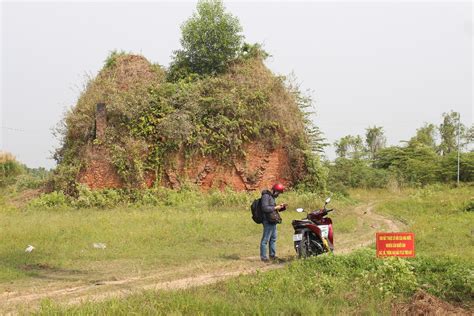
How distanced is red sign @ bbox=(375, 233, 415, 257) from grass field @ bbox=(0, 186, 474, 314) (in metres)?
0.15

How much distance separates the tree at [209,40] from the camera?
25062 millimetres

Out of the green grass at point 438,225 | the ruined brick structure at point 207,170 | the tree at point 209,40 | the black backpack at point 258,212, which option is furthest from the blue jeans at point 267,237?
the tree at point 209,40

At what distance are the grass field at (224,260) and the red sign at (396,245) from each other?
145 mm

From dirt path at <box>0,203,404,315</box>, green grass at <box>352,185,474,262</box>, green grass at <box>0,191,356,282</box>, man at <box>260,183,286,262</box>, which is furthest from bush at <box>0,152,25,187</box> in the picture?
man at <box>260,183,286,262</box>

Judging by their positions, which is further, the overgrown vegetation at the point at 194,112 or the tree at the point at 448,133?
the tree at the point at 448,133

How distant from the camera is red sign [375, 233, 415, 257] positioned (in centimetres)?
747

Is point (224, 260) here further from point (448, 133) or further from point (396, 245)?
point (448, 133)

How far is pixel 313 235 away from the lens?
397 inches

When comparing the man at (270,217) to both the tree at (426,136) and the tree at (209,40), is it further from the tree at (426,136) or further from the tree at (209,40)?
the tree at (426,136)

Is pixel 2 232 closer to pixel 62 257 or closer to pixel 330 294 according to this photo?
pixel 62 257

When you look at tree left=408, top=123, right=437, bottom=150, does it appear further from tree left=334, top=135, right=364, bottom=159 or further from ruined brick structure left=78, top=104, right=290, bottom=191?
ruined brick structure left=78, top=104, right=290, bottom=191

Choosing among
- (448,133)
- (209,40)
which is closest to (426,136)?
(448,133)

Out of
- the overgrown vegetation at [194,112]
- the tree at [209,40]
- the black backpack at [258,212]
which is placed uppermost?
the tree at [209,40]

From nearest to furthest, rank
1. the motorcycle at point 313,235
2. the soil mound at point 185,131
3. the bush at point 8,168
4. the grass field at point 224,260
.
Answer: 1. the grass field at point 224,260
2. the motorcycle at point 313,235
3. the soil mound at point 185,131
4. the bush at point 8,168
